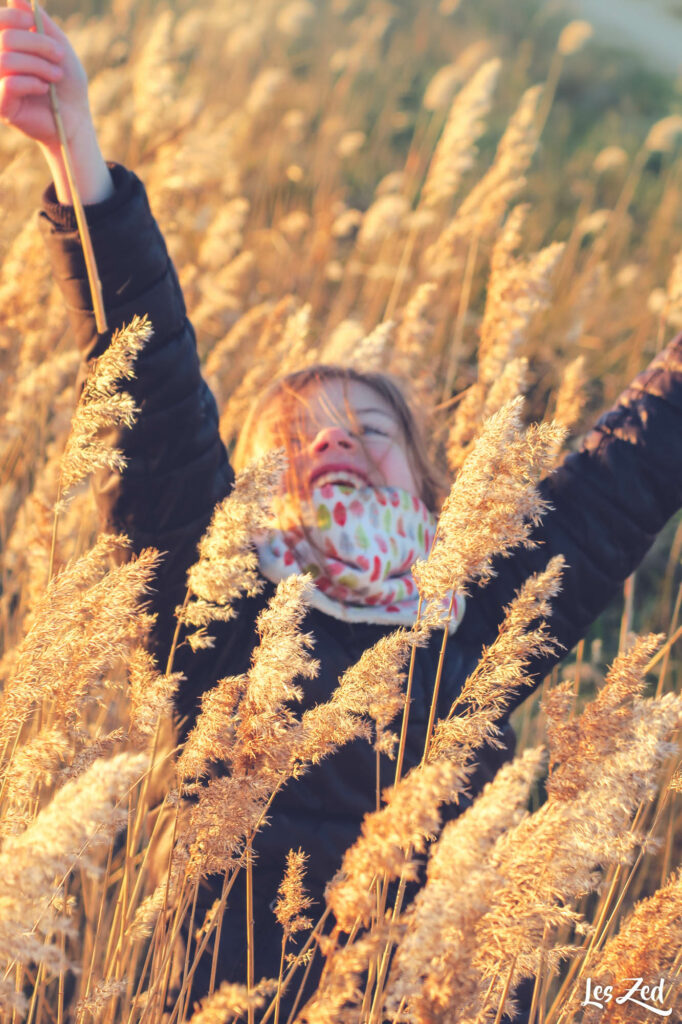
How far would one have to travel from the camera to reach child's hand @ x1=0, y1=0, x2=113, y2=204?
1025mm

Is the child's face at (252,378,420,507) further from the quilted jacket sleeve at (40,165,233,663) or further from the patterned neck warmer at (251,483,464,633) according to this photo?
the quilted jacket sleeve at (40,165,233,663)

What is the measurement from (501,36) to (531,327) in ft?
25.0

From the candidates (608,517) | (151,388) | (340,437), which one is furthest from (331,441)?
(608,517)

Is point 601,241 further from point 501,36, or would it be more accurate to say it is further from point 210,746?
point 501,36

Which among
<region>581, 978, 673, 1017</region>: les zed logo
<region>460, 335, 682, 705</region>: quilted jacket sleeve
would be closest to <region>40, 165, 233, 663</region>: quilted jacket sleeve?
<region>460, 335, 682, 705</region>: quilted jacket sleeve

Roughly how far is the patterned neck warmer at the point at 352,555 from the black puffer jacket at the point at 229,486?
2.1 inches

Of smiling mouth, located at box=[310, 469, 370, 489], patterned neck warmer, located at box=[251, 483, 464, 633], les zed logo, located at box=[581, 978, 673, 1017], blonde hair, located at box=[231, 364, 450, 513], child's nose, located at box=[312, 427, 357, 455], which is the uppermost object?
blonde hair, located at box=[231, 364, 450, 513]

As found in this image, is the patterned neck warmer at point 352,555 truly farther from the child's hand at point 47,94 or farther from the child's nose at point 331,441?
the child's hand at point 47,94

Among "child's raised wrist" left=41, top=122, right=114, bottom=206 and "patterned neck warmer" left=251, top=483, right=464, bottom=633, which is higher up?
"child's raised wrist" left=41, top=122, right=114, bottom=206

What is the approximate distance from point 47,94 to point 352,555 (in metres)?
0.82

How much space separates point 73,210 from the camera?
4.01ft

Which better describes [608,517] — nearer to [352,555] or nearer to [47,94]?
[352,555]

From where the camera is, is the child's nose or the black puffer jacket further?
the child's nose

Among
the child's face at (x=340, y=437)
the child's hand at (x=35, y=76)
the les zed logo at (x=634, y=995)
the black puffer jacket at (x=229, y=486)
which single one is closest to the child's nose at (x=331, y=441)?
the child's face at (x=340, y=437)
